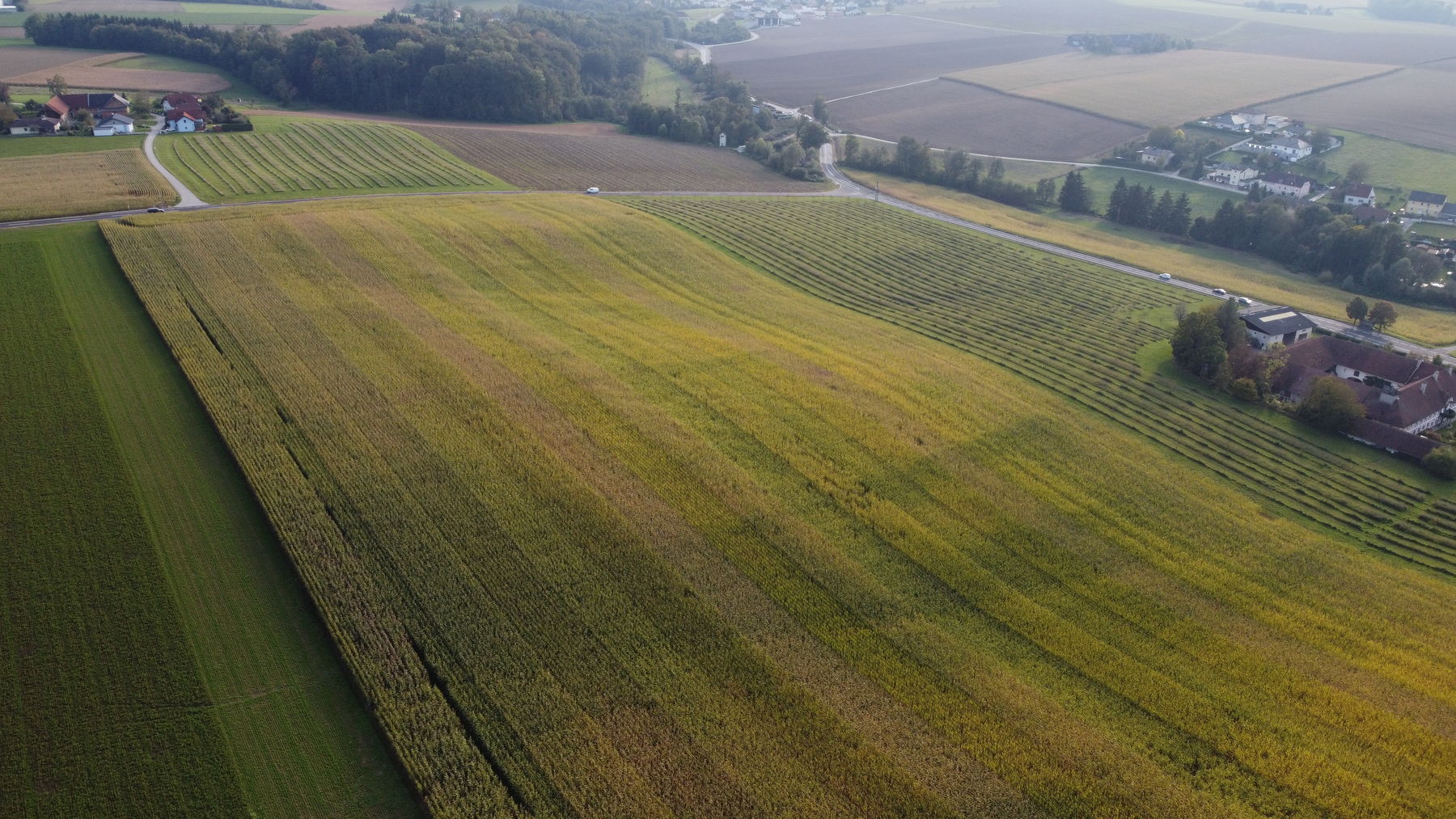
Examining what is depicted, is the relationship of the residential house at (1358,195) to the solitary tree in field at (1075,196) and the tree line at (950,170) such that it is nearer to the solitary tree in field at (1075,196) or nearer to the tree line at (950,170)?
the solitary tree in field at (1075,196)

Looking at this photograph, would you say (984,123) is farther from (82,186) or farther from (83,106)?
(83,106)

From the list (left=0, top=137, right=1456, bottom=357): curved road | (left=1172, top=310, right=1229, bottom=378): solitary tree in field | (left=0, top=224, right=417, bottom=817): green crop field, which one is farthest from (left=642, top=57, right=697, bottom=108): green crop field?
(left=0, top=224, right=417, bottom=817): green crop field

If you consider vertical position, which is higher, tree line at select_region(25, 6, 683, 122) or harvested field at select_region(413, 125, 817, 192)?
tree line at select_region(25, 6, 683, 122)

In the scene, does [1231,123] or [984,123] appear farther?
[984,123]

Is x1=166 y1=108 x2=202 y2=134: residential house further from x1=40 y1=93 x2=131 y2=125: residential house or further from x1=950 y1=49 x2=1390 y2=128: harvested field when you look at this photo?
x1=950 y1=49 x2=1390 y2=128: harvested field

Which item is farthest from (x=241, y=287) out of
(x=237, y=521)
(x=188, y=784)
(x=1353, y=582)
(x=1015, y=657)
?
(x=1353, y=582)

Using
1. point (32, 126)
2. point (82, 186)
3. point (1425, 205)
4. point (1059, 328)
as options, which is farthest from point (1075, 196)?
point (32, 126)

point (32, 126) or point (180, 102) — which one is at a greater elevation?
point (180, 102)

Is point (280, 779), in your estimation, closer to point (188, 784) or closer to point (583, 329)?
point (188, 784)
